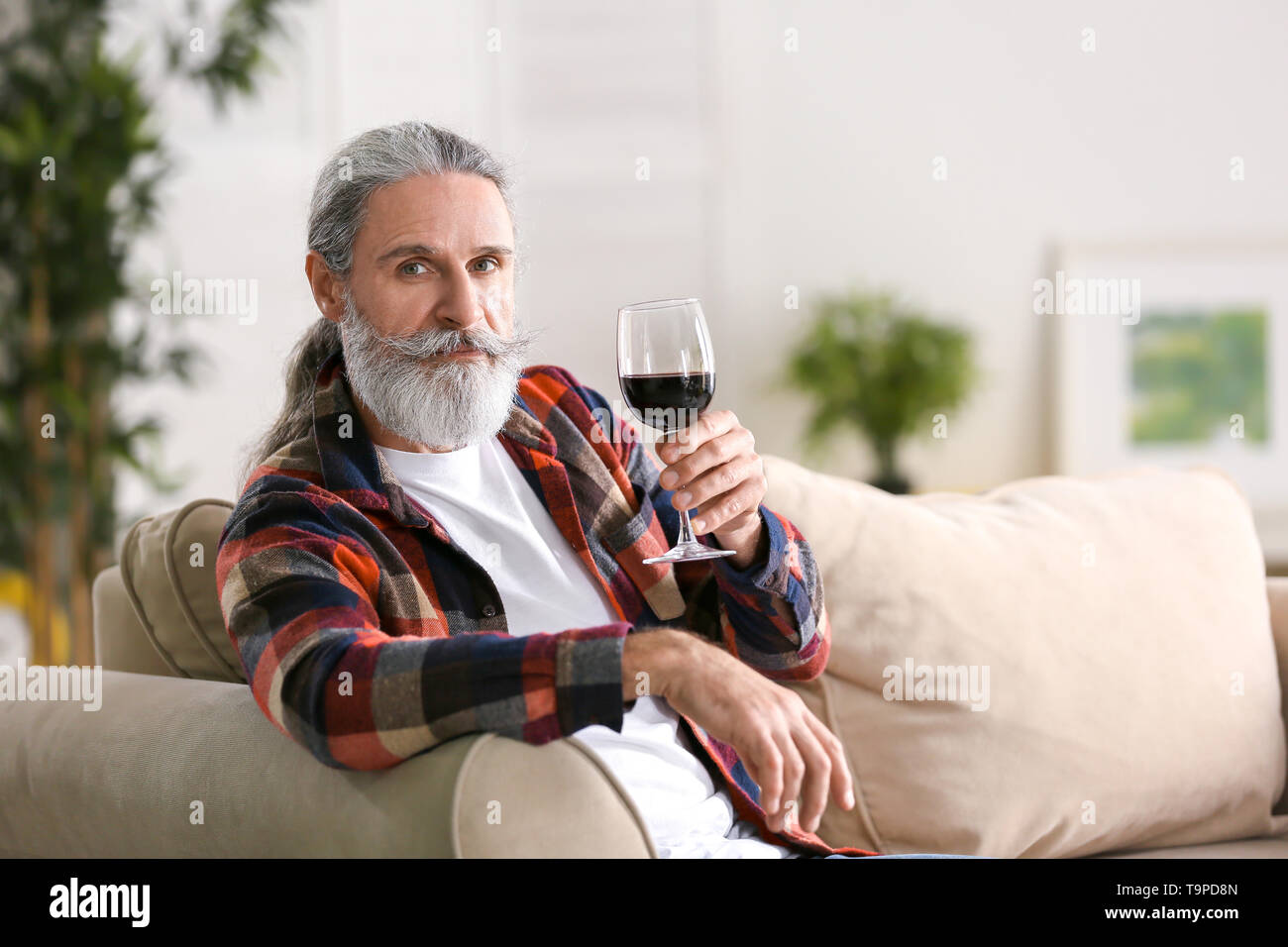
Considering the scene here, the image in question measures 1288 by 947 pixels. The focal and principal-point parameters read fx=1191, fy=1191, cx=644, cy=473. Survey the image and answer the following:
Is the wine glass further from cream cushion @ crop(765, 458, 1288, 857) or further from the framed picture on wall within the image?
the framed picture on wall

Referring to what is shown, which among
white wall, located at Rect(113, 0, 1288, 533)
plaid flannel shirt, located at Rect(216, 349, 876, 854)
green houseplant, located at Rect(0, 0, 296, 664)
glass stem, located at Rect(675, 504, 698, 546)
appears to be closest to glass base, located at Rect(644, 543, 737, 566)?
glass stem, located at Rect(675, 504, 698, 546)

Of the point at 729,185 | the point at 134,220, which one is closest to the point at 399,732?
the point at 134,220

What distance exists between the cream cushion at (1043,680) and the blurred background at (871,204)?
2462 mm

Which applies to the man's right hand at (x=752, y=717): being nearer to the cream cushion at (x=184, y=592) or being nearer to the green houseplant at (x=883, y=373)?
the cream cushion at (x=184, y=592)

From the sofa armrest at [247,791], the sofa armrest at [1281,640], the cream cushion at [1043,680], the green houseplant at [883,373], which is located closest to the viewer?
the sofa armrest at [247,791]

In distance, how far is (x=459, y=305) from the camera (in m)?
1.39

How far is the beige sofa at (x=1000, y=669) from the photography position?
4.66 feet

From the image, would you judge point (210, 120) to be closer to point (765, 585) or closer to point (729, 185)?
point (729, 185)

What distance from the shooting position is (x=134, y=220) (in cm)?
321

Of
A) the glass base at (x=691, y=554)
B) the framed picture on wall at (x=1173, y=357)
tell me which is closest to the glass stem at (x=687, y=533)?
the glass base at (x=691, y=554)

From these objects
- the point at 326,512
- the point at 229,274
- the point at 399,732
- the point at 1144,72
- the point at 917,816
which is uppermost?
the point at 1144,72

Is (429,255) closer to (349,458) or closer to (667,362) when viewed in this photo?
(349,458)

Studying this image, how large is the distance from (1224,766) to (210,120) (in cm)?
361

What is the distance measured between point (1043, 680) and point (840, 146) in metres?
3.28
